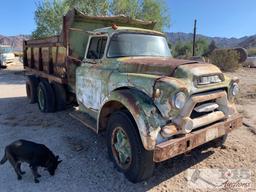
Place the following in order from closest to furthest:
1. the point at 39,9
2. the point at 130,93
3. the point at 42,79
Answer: the point at 130,93 → the point at 42,79 → the point at 39,9

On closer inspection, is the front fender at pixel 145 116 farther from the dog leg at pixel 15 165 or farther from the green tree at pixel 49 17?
the green tree at pixel 49 17

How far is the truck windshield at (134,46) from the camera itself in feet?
16.3

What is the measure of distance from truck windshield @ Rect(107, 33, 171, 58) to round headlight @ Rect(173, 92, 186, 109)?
172 centimetres

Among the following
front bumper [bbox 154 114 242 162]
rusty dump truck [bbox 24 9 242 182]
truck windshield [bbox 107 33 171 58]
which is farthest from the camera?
truck windshield [bbox 107 33 171 58]

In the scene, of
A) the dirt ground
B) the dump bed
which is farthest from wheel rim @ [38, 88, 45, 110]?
the dirt ground

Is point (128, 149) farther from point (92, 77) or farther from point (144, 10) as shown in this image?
point (144, 10)

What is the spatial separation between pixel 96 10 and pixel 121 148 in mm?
14963

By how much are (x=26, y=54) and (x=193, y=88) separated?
7500mm

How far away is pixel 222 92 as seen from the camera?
427 cm

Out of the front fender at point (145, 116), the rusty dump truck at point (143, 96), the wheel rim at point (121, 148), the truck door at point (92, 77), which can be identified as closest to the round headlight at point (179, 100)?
the rusty dump truck at point (143, 96)

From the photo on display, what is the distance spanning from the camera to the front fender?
347 cm

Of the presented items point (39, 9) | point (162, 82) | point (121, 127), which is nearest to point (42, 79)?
point (121, 127)

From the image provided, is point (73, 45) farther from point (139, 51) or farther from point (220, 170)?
point (220, 170)

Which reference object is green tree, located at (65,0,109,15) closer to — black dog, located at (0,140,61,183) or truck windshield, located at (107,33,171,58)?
truck windshield, located at (107,33,171,58)
